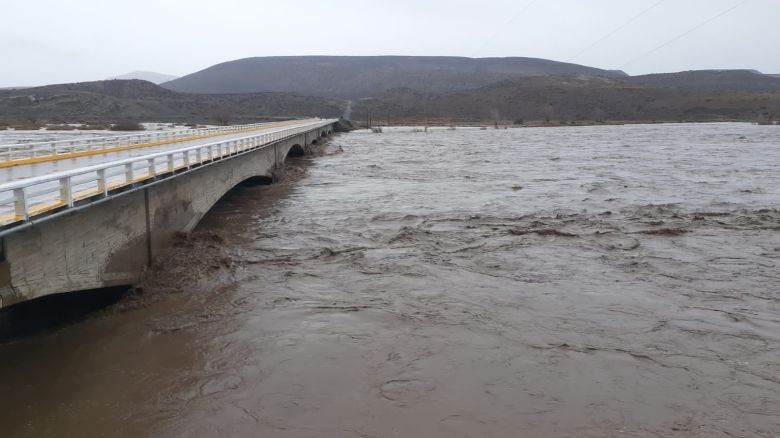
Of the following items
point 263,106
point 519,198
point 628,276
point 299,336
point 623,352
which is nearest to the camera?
point 623,352

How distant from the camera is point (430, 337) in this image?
9586 mm

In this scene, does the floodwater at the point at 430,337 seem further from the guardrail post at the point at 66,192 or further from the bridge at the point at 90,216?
the guardrail post at the point at 66,192

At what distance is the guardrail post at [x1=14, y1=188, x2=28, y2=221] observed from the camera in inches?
305

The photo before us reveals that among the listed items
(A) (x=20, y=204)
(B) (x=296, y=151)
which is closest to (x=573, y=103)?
(B) (x=296, y=151)

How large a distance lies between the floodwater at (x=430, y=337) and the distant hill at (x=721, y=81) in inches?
7157

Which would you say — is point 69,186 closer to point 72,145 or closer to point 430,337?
point 430,337

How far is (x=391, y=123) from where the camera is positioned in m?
137

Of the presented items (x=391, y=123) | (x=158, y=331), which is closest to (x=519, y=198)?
(x=158, y=331)

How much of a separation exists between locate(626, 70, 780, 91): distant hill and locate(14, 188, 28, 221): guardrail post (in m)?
192

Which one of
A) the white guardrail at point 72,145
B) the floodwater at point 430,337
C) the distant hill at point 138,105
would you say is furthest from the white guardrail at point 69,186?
the distant hill at point 138,105

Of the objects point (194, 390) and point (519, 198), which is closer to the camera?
point (194, 390)

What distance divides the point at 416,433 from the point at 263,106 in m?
162

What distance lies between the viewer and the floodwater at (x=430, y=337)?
7.22m

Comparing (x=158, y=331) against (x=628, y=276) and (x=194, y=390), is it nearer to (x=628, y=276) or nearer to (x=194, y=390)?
(x=194, y=390)
